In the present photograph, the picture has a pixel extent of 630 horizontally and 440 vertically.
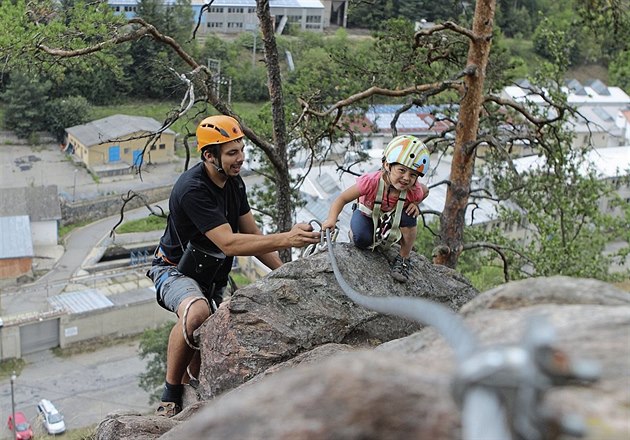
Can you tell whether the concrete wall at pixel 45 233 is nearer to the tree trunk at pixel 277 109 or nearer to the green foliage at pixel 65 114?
the green foliage at pixel 65 114

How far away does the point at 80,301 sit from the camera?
25.9 metres

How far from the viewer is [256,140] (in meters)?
8.18

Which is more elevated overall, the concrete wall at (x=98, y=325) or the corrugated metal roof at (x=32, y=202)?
the corrugated metal roof at (x=32, y=202)

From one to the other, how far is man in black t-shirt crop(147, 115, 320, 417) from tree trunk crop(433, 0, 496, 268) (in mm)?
3394

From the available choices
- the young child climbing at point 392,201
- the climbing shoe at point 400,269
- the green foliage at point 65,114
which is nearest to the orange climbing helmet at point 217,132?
the young child climbing at point 392,201

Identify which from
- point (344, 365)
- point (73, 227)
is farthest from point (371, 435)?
point (73, 227)

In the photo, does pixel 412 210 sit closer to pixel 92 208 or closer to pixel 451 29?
pixel 451 29

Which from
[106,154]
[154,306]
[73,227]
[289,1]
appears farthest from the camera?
[289,1]

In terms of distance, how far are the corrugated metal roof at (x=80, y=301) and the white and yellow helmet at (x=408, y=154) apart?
21765 millimetres

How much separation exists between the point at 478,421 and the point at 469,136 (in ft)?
23.8

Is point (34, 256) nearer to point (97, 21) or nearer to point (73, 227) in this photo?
point (73, 227)

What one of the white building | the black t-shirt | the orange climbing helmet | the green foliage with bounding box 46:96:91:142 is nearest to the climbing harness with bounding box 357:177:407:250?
the black t-shirt

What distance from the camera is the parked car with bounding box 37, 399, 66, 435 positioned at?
19.6 metres

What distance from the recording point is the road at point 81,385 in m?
21.3
